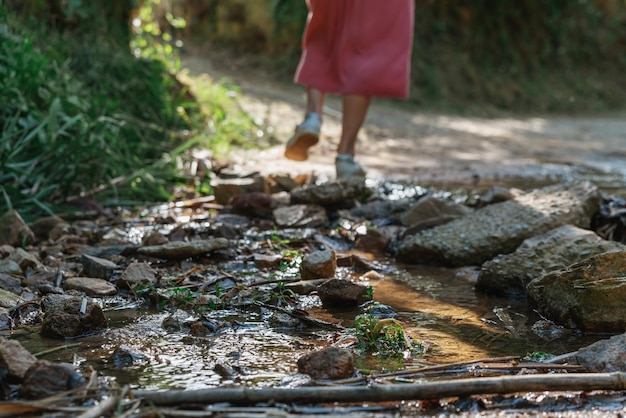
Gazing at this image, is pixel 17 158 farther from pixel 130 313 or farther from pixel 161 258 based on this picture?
pixel 130 313

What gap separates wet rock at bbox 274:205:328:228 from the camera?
3.33 metres

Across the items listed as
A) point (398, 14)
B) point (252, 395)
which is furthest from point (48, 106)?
point (252, 395)

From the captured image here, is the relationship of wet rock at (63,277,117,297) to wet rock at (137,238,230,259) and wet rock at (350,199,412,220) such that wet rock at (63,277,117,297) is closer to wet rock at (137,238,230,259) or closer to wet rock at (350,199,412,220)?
wet rock at (137,238,230,259)

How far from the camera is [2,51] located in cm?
391

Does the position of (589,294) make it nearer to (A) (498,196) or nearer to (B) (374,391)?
(B) (374,391)

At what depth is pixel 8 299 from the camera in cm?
213

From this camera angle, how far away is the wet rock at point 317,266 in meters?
2.46

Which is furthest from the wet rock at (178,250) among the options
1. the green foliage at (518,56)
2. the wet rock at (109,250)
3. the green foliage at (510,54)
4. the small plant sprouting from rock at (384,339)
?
the green foliage at (518,56)

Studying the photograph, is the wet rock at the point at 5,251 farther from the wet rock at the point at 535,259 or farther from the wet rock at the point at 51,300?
the wet rock at the point at 535,259

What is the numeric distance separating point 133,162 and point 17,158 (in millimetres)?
728

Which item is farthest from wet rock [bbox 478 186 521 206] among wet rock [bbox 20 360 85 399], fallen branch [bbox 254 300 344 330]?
wet rock [bbox 20 360 85 399]

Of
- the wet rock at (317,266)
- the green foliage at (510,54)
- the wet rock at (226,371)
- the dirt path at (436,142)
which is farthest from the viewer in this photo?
the green foliage at (510,54)

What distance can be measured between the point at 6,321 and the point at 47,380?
560 millimetres

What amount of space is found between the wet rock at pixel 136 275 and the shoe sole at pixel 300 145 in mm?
1716
